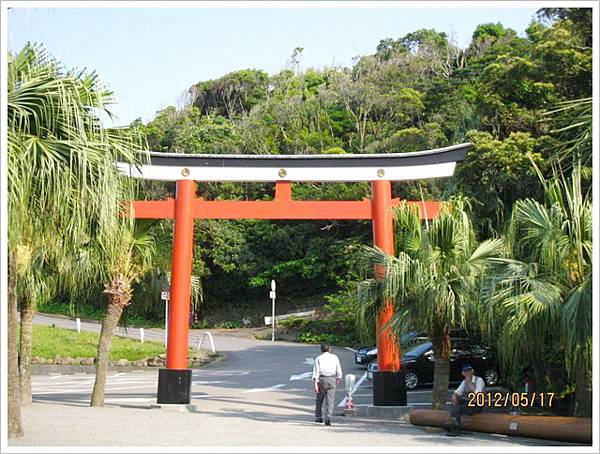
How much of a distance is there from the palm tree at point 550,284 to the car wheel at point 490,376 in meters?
9.86

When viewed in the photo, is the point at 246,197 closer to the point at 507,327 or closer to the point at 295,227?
the point at 295,227

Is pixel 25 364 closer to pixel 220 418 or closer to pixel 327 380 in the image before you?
pixel 220 418

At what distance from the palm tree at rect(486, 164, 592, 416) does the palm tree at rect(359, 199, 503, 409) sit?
60.4 inches

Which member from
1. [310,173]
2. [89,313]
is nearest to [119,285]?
[310,173]

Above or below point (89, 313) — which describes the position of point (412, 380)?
below

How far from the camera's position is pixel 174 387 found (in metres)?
16.4

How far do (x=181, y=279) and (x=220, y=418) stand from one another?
345 centimetres

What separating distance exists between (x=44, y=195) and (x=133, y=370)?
21.4 m

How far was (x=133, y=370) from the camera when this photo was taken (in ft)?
98.8

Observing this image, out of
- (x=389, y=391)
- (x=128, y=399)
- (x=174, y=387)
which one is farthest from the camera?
(x=128, y=399)

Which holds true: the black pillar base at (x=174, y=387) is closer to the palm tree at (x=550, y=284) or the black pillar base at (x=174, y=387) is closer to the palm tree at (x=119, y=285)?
the palm tree at (x=119, y=285)

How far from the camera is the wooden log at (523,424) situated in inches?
422

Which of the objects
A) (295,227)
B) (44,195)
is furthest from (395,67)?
(44,195)

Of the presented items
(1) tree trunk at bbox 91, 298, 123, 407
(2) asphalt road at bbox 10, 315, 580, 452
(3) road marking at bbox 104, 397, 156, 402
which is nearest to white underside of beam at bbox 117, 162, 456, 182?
(1) tree trunk at bbox 91, 298, 123, 407
